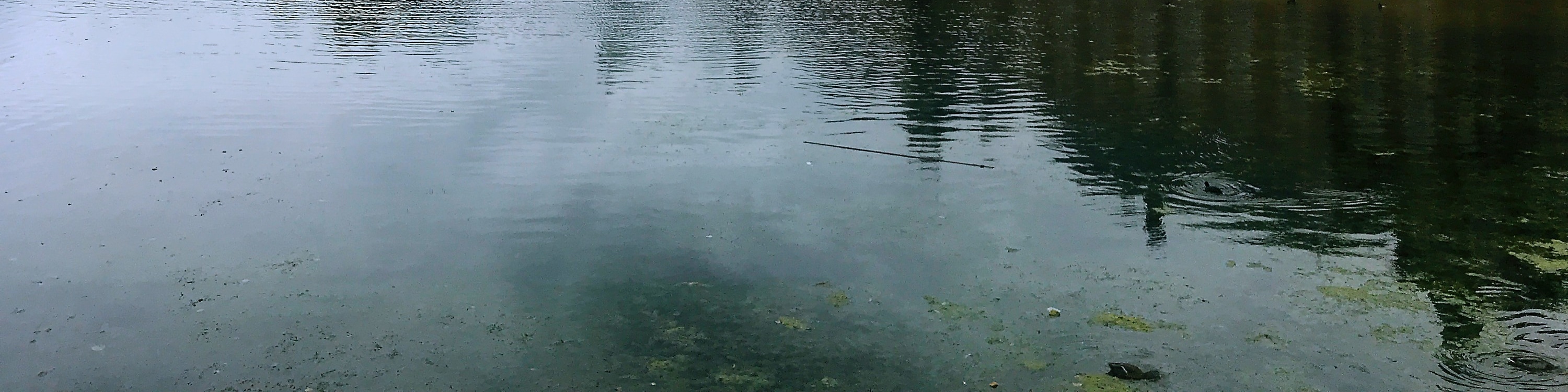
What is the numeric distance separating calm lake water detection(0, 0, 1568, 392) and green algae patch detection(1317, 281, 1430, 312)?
0.09ft

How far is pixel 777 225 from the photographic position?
27.9 ft

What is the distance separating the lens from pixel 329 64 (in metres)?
16.6

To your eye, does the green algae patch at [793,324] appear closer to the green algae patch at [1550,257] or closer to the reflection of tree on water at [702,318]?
the reflection of tree on water at [702,318]

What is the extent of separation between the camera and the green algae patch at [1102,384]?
566 cm

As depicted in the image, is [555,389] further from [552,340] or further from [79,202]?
[79,202]

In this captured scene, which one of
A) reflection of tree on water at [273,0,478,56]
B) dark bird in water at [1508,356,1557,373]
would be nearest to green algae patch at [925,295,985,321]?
dark bird in water at [1508,356,1557,373]

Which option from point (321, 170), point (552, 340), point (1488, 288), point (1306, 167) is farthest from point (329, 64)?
point (1488, 288)

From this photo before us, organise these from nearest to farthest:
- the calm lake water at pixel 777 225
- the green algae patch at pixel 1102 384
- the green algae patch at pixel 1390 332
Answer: the green algae patch at pixel 1102 384
the calm lake water at pixel 777 225
the green algae patch at pixel 1390 332

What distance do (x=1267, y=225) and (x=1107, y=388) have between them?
3412 millimetres

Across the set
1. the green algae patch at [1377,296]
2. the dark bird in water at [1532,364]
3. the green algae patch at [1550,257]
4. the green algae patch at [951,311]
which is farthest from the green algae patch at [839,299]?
the green algae patch at [1550,257]

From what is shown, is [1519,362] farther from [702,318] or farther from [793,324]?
[702,318]

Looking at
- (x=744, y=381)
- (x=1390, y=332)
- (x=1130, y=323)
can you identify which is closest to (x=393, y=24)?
(x=744, y=381)

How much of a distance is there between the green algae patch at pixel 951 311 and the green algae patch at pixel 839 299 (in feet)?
1.59

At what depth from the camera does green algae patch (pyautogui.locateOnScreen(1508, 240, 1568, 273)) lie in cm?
742
